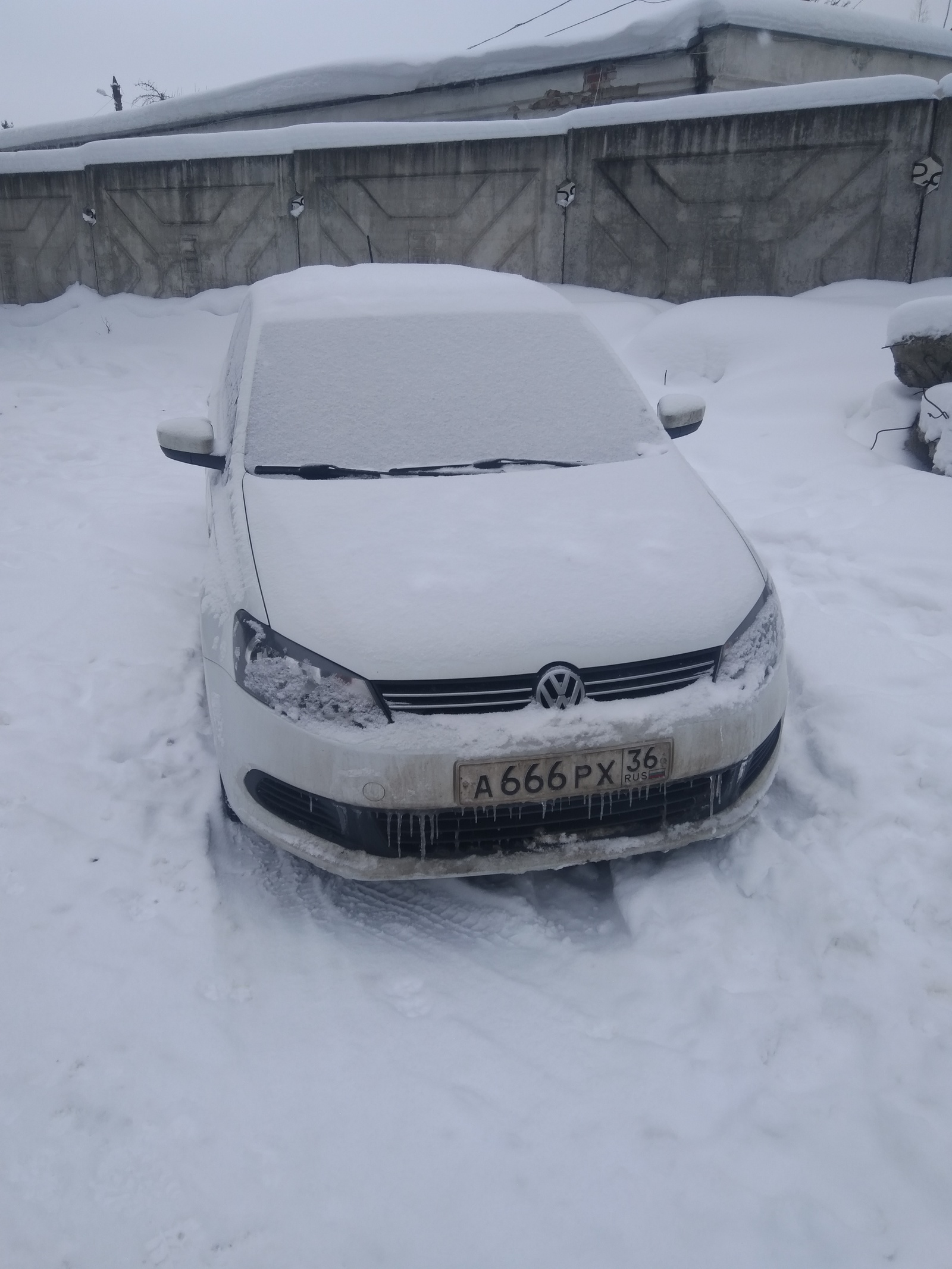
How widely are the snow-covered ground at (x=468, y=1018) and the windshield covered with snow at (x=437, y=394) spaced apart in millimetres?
1116

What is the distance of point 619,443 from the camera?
328 centimetres

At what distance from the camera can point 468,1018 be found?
2.21 metres

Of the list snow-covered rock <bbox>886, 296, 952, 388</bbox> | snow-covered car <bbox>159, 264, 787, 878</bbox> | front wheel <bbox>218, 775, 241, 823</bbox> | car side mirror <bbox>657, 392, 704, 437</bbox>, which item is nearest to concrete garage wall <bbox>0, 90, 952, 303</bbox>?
snow-covered rock <bbox>886, 296, 952, 388</bbox>

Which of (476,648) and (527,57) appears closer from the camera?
(476,648)

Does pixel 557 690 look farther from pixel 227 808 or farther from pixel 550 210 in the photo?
pixel 550 210

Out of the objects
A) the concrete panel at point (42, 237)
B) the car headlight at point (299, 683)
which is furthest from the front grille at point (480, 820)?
the concrete panel at point (42, 237)

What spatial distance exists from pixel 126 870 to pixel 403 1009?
3.06 feet

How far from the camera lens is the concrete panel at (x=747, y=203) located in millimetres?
9086

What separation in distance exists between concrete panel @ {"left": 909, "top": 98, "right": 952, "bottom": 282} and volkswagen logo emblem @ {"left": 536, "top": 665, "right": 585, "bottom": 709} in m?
8.81

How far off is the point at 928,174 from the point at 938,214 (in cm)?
38

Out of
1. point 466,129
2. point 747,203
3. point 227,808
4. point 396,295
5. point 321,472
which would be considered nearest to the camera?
point 227,808

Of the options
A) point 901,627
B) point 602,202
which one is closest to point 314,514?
point 901,627

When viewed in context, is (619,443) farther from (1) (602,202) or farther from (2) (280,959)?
(1) (602,202)

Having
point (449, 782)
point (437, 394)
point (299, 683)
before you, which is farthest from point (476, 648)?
point (437, 394)
